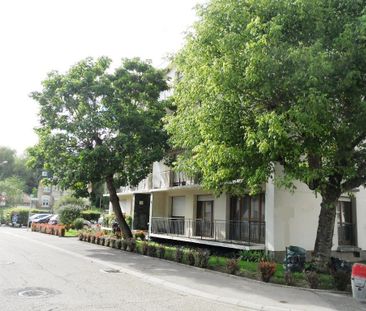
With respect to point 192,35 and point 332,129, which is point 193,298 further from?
point 192,35

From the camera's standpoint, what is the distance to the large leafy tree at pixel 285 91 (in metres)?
11.6

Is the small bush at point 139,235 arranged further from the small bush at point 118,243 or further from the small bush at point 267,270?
the small bush at point 267,270

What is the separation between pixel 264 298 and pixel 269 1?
855cm

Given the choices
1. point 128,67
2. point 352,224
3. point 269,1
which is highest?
point 128,67

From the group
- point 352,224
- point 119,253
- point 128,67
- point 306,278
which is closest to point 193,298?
point 306,278

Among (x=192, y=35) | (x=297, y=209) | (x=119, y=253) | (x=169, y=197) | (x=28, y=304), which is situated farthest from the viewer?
(x=169, y=197)

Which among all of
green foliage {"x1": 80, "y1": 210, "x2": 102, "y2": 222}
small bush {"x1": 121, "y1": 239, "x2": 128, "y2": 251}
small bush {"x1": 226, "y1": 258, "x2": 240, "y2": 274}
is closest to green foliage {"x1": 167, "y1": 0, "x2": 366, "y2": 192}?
small bush {"x1": 226, "y1": 258, "x2": 240, "y2": 274}

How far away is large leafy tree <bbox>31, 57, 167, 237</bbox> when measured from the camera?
22016 millimetres

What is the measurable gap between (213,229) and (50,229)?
725 inches

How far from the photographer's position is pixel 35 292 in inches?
392

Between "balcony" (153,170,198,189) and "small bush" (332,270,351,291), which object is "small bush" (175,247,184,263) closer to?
"balcony" (153,170,198,189)

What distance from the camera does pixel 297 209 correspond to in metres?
18.3

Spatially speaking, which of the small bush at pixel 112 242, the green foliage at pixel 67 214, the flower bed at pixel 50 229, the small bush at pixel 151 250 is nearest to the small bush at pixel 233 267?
the small bush at pixel 151 250

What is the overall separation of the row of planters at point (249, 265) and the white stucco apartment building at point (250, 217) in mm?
1572
